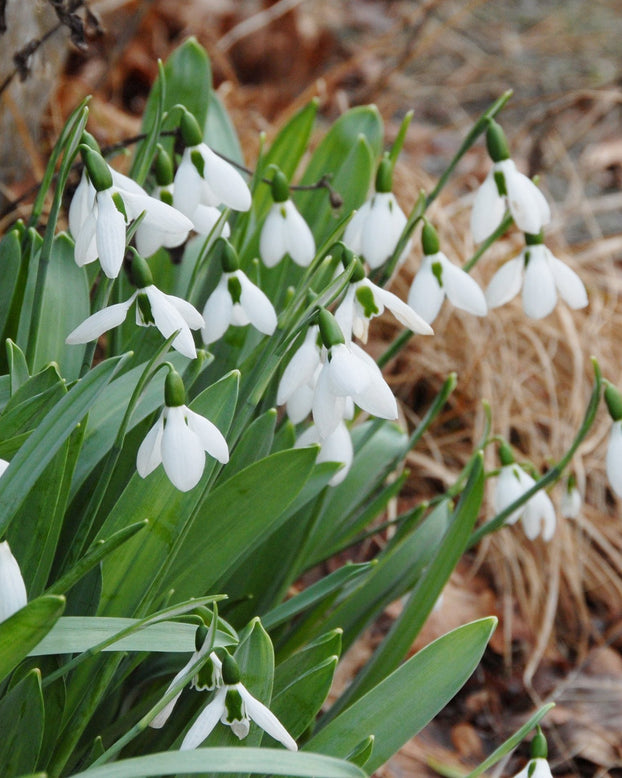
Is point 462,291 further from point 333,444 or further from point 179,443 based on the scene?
point 179,443

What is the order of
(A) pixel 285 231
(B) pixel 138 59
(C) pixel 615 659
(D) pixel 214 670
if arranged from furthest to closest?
1. (B) pixel 138 59
2. (C) pixel 615 659
3. (A) pixel 285 231
4. (D) pixel 214 670

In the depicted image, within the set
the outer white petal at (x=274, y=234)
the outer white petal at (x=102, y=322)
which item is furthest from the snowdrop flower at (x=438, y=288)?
the outer white petal at (x=102, y=322)

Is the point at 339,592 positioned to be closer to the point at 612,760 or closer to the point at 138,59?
the point at 612,760

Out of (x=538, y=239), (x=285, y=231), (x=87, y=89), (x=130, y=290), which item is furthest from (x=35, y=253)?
(x=87, y=89)

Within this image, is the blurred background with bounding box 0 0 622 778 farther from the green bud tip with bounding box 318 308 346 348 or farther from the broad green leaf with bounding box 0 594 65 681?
Result: the broad green leaf with bounding box 0 594 65 681

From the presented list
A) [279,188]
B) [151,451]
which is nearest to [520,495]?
[279,188]

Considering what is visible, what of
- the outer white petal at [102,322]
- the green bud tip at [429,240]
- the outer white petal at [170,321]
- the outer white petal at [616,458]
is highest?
the outer white petal at [102,322]

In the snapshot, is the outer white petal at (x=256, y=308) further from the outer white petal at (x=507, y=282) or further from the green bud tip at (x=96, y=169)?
the outer white petal at (x=507, y=282)
